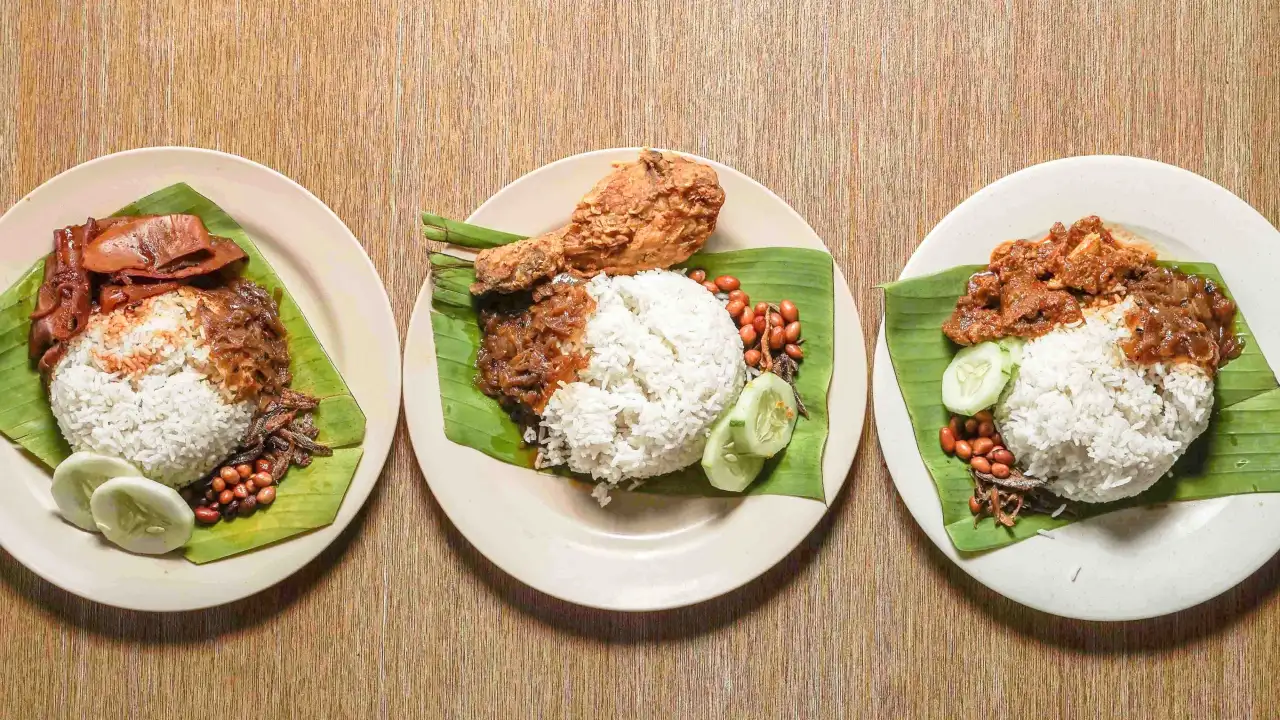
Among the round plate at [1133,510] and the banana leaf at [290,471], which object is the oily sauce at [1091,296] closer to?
the round plate at [1133,510]

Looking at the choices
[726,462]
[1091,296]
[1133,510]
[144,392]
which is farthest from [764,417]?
[144,392]

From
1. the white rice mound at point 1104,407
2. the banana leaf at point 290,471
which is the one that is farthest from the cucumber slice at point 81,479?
Result: the white rice mound at point 1104,407

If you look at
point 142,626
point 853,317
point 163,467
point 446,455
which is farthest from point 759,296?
point 142,626

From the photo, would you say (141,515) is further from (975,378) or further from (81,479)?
(975,378)

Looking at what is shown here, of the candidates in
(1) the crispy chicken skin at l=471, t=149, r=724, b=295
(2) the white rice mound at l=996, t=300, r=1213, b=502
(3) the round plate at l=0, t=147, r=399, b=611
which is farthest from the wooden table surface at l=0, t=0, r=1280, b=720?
(2) the white rice mound at l=996, t=300, r=1213, b=502

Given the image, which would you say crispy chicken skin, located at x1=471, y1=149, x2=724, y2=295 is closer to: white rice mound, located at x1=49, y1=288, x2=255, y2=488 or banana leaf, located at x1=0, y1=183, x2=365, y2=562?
banana leaf, located at x1=0, y1=183, x2=365, y2=562

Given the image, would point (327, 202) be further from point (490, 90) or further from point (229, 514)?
point (229, 514)
